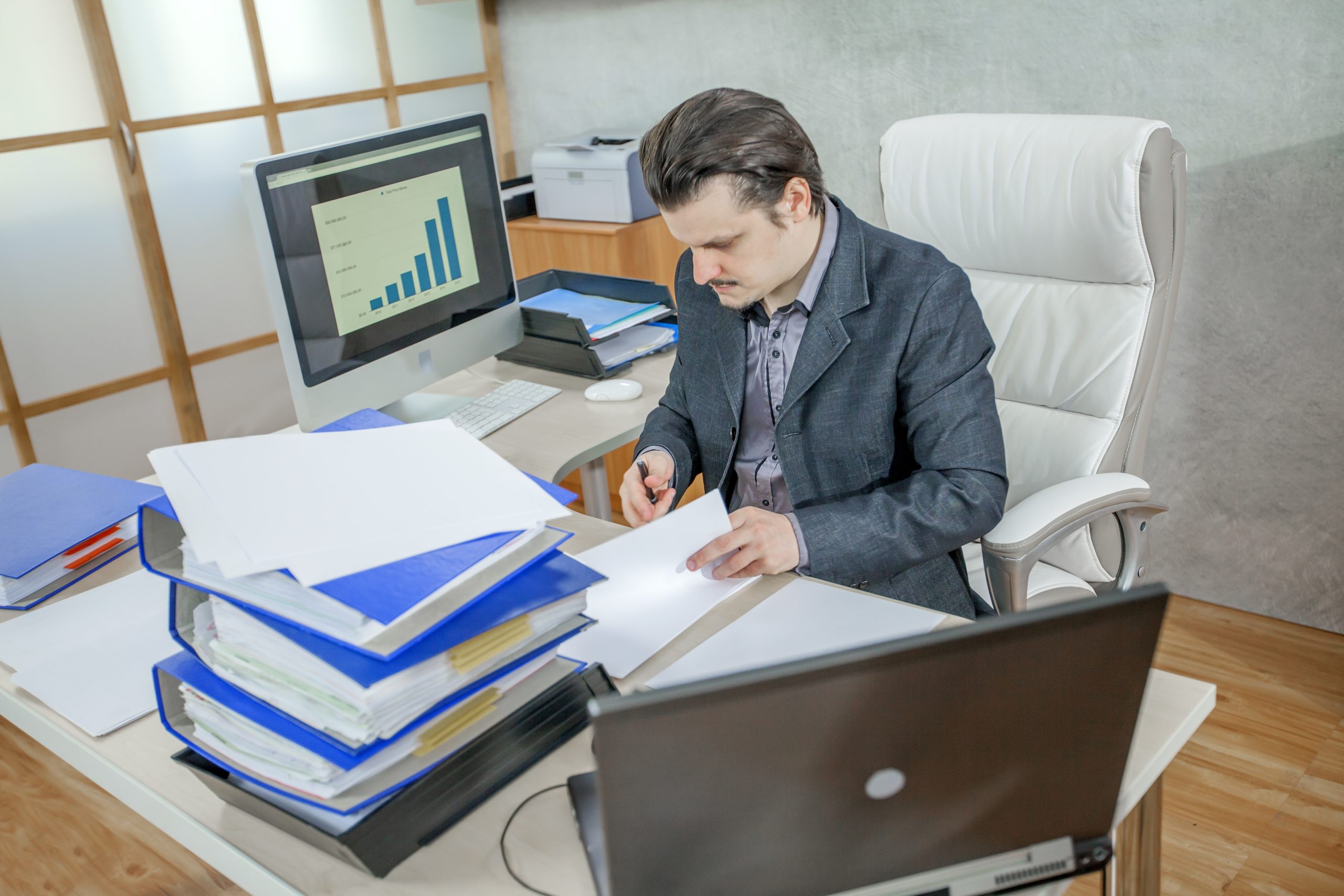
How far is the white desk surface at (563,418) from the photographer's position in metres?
1.64

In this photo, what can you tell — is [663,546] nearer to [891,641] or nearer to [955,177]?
[891,641]

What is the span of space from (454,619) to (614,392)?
41.0 inches

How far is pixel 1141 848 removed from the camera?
1021 mm

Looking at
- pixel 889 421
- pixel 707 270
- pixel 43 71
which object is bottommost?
pixel 889 421

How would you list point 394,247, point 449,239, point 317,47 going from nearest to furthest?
point 394,247, point 449,239, point 317,47

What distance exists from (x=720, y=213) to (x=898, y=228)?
546 millimetres

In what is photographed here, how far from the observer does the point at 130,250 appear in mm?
2764

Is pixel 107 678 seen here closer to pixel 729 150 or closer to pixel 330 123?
pixel 729 150

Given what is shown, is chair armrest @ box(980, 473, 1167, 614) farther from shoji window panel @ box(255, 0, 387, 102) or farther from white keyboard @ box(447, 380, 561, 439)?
shoji window panel @ box(255, 0, 387, 102)

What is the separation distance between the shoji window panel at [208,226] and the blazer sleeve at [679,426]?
5.82 feet

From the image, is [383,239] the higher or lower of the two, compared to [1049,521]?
higher

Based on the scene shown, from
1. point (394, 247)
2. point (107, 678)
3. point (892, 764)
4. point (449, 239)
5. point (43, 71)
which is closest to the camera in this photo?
point (892, 764)

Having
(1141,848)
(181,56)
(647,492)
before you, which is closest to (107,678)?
(647,492)

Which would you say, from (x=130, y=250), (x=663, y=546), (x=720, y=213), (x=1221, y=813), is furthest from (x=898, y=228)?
(x=130, y=250)
